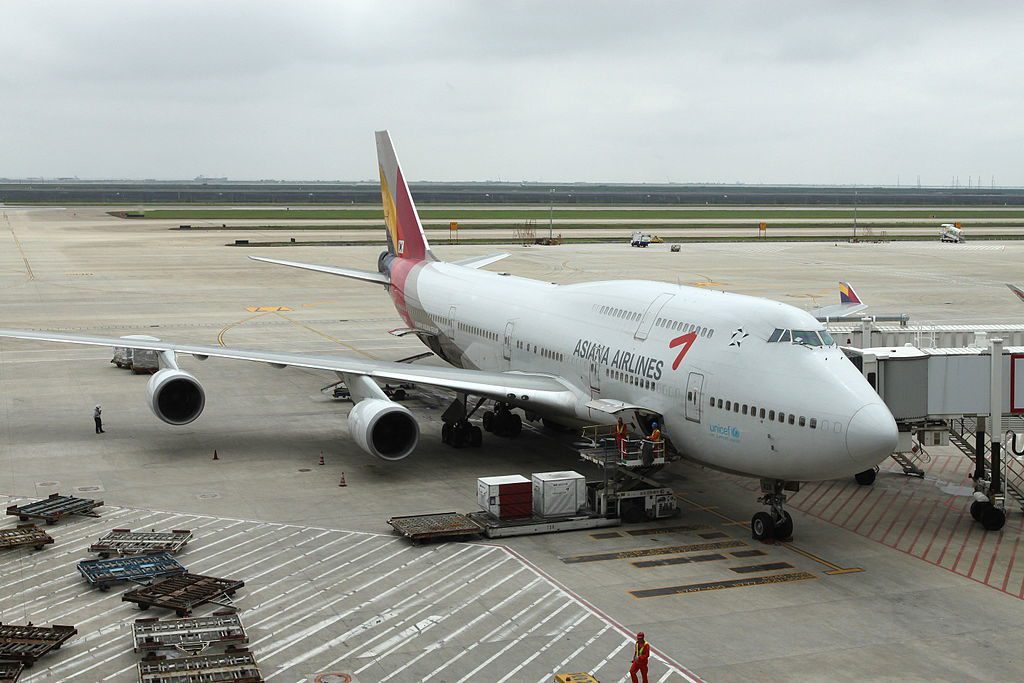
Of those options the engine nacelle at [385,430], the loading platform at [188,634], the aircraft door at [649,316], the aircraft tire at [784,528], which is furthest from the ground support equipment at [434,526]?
the aircraft tire at [784,528]

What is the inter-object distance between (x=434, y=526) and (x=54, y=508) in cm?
924

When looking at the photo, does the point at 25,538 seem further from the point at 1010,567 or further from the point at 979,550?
the point at 1010,567

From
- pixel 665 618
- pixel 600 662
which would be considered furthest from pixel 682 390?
pixel 600 662

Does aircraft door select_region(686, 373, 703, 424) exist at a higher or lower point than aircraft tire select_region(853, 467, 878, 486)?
higher

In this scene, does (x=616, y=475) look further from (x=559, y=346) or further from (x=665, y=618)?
(x=665, y=618)

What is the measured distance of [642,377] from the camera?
27.3 meters

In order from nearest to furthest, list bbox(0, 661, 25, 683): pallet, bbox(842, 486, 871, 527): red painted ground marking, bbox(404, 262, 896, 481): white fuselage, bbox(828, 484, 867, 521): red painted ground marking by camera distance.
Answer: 1. bbox(0, 661, 25, 683): pallet
2. bbox(404, 262, 896, 481): white fuselage
3. bbox(842, 486, 871, 527): red painted ground marking
4. bbox(828, 484, 867, 521): red painted ground marking

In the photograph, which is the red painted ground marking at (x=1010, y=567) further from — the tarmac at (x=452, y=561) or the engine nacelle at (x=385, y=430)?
the engine nacelle at (x=385, y=430)

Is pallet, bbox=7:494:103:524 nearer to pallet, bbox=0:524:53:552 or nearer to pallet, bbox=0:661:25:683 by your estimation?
pallet, bbox=0:524:53:552

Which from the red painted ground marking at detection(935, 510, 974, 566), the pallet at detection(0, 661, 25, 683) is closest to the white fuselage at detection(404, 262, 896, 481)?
the red painted ground marking at detection(935, 510, 974, 566)

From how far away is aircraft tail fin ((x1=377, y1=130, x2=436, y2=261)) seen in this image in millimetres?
46750

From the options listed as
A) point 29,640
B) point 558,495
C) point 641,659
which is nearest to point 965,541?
point 558,495

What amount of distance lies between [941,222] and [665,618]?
608 ft

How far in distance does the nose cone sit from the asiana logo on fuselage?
542 cm
